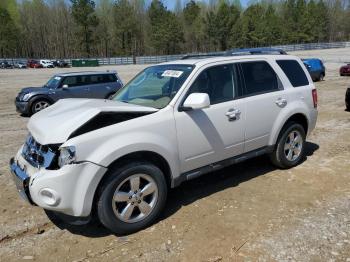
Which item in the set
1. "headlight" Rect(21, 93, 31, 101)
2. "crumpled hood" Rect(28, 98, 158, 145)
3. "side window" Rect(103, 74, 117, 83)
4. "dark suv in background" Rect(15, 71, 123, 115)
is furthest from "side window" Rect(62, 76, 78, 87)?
"crumpled hood" Rect(28, 98, 158, 145)

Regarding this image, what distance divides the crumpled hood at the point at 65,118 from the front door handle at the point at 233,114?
3.46 ft

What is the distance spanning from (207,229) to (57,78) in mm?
10833

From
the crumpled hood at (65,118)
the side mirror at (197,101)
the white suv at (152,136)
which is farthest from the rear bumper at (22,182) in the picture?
the side mirror at (197,101)

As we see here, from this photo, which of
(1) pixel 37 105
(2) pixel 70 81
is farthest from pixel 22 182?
(2) pixel 70 81

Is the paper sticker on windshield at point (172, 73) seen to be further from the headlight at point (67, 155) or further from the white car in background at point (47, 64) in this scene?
the white car in background at point (47, 64)

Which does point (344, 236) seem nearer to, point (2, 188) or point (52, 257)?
point (52, 257)

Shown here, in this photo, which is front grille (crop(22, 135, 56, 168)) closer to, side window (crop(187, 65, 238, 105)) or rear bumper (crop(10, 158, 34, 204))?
rear bumper (crop(10, 158, 34, 204))

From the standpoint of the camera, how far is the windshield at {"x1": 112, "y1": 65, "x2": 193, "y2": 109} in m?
4.38

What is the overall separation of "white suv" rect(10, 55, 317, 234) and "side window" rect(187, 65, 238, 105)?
1 cm

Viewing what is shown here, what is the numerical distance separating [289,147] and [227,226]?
2223 mm

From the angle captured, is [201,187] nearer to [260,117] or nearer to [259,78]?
[260,117]

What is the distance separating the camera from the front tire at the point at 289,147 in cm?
551

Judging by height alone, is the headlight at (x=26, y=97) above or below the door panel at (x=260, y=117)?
below

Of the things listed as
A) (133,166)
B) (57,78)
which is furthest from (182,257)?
(57,78)
